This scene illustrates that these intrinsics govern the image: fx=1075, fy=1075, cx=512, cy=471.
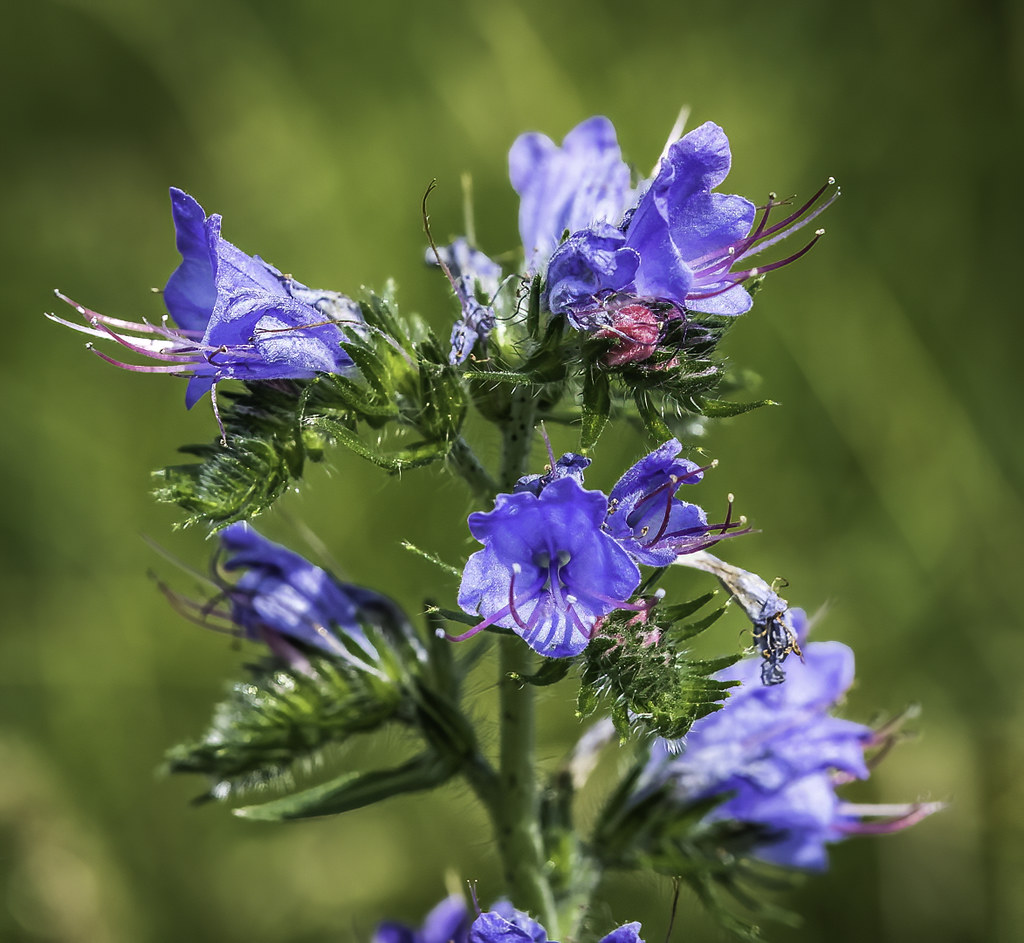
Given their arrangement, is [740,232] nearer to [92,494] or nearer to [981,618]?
[981,618]

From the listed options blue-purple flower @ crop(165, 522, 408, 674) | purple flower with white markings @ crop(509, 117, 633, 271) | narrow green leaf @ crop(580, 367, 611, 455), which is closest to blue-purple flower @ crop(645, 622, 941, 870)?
blue-purple flower @ crop(165, 522, 408, 674)

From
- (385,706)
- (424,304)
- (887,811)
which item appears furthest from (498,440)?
(424,304)

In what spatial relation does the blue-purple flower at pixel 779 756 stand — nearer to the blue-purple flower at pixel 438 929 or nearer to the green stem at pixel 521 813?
the green stem at pixel 521 813

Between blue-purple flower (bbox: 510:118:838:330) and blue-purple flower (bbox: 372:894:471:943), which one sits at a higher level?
blue-purple flower (bbox: 510:118:838:330)

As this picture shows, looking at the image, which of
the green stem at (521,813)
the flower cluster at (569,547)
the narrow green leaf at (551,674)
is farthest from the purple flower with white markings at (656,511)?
the green stem at (521,813)

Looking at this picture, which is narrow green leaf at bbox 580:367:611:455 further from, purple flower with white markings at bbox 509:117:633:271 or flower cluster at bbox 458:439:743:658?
purple flower with white markings at bbox 509:117:633:271

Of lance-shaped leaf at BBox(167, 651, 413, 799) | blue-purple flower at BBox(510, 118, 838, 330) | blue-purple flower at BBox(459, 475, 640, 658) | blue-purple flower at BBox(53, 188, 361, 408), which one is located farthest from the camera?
lance-shaped leaf at BBox(167, 651, 413, 799)
